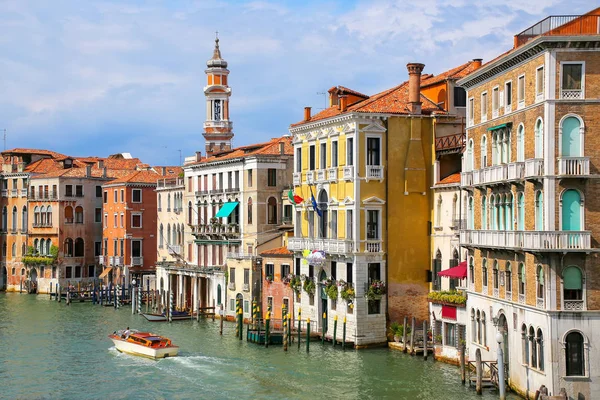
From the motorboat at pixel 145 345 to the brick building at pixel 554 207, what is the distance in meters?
15.0

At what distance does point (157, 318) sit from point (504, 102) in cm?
2740

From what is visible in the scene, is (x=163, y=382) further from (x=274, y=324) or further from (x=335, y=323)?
(x=274, y=324)

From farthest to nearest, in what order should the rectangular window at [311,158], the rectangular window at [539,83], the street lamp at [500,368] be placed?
the rectangular window at [311,158], the street lamp at [500,368], the rectangular window at [539,83]

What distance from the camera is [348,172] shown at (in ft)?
135

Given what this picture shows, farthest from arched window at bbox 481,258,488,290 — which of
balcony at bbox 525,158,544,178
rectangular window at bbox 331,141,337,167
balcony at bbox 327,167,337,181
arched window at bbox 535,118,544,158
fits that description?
rectangular window at bbox 331,141,337,167

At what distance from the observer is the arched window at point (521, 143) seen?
28.5 m

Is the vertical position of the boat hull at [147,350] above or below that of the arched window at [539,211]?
below

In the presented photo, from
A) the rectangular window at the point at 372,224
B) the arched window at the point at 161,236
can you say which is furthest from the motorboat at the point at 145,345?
the arched window at the point at 161,236

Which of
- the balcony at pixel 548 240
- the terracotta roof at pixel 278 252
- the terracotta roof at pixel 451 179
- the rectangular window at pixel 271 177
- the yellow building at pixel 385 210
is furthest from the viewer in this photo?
the rectangular window at pixel 271 177

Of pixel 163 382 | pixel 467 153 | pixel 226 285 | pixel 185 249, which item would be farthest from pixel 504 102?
pixel 185 249

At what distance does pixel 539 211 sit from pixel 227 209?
97.9ft

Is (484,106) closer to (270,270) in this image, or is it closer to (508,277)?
(508,277)

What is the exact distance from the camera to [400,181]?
40844 millimetres

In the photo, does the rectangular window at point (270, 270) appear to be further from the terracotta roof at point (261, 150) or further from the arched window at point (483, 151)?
the arched window at point (483, 151)
